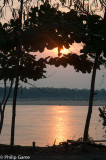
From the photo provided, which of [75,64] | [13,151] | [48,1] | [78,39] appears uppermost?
[48,1]

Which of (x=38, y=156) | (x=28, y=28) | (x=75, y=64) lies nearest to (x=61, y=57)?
(x=75, y=64)

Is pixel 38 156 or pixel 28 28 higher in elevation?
pixel 28 28

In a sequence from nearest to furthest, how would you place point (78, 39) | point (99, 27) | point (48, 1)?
point (99, 27), point (78, 39), point (48, 1)

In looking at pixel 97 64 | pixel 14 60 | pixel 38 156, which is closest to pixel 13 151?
pixel 38 156

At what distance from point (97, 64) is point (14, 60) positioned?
15.9 feet

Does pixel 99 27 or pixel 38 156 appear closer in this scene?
pixel 99 27

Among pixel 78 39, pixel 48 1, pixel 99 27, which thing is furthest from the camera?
pixel 48 1

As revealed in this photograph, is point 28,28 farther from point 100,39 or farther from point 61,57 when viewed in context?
point 100,39

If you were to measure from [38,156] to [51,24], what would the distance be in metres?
6.73

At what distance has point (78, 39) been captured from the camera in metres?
19.7

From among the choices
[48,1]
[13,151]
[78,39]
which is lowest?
[13,151]

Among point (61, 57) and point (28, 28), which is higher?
point (28, 28)

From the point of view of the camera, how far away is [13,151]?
22.2m

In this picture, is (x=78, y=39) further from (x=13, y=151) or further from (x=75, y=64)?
(x=13, y=151)
